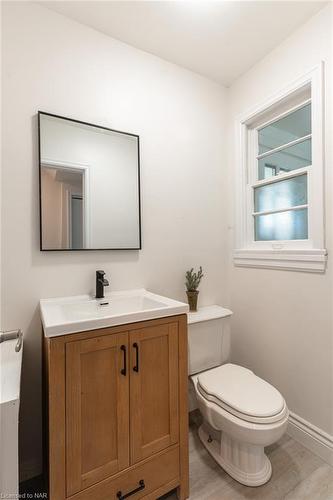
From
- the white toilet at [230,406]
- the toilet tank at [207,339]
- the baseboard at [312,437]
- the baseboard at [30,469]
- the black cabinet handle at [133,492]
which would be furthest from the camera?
the toilet tank at [207,339]

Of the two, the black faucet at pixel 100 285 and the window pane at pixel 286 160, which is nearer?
the black faucet at pixel 100 285

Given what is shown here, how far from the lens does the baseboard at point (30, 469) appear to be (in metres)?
1.31

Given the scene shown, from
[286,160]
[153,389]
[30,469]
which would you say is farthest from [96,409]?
[286,160]

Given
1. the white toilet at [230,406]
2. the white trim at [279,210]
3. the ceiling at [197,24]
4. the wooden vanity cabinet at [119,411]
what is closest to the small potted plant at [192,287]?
the white toilet at [230,406]

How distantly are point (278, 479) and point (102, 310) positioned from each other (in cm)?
131

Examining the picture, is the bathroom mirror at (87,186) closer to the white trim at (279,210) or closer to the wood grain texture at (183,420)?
the wood grain texture at (183,420)

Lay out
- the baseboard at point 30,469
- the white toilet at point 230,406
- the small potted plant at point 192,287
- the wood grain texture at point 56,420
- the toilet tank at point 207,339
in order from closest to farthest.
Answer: the wood grain texture at point 56,420, the white toilet at point 230,406, the baseboard at point 30,469, the toilet tank at point 207,339, the small potted plant at point 192,287

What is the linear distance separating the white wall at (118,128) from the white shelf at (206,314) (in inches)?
5.7

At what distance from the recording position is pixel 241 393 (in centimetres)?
134

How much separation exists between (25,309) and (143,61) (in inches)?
70.9

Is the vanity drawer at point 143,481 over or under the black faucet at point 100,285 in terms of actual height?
under

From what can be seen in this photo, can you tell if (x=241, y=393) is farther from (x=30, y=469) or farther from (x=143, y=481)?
(x=30, y=469)

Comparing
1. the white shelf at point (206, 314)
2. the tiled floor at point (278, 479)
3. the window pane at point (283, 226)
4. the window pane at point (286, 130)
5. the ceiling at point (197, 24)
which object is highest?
the ceiling at point (197, 24)

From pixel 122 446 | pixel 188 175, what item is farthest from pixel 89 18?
pixel 122 446
